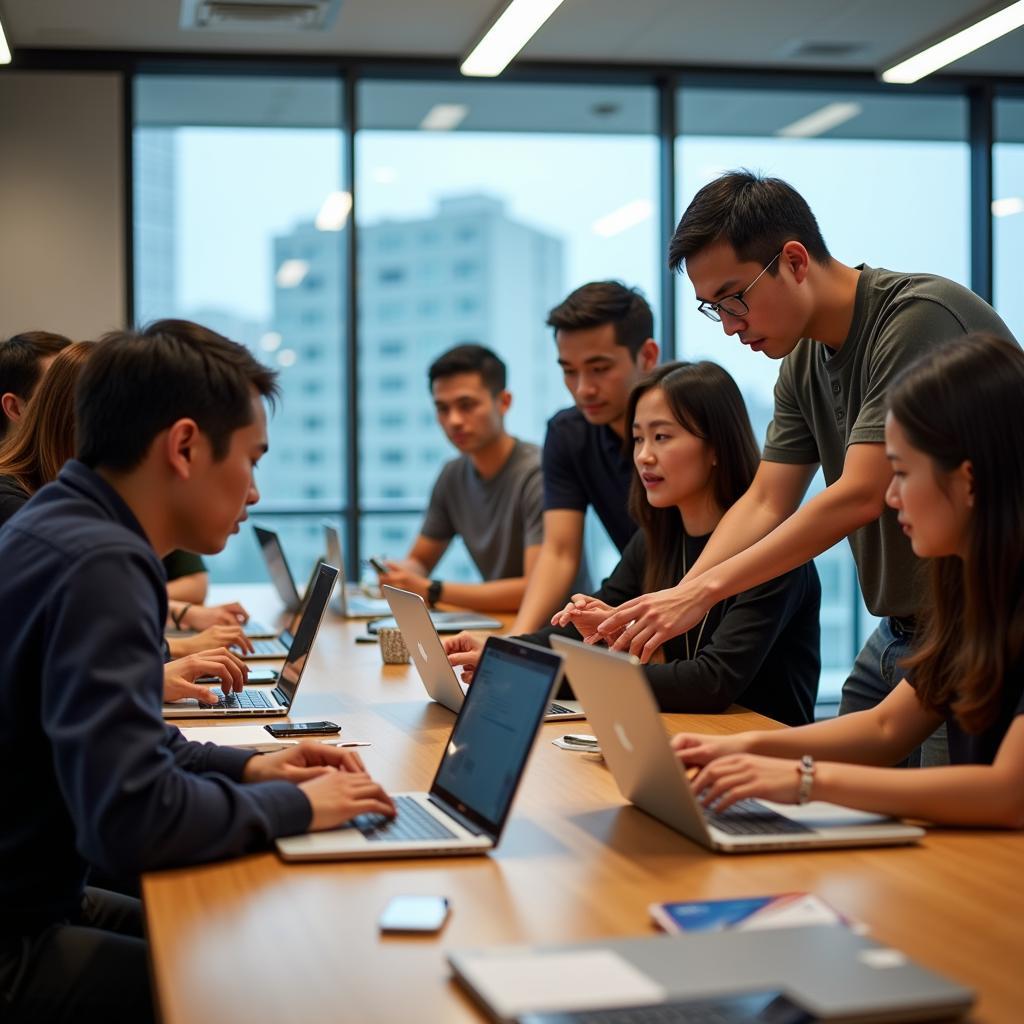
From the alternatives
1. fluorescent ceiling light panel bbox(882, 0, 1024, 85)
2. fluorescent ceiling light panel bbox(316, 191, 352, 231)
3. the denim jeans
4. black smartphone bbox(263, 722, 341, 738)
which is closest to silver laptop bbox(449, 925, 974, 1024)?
black smartphone bbox(263, 722, 341, 738)

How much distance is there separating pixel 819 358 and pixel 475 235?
397cm

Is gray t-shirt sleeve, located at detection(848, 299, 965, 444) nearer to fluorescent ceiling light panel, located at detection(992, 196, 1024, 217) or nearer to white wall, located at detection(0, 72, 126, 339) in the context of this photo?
white wall, located at detection(0, 72, 126, 339)

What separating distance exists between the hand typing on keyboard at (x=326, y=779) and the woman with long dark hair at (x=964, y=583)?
0.41 m

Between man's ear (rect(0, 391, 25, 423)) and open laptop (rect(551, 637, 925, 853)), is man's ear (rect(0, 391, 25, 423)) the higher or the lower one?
the higher one

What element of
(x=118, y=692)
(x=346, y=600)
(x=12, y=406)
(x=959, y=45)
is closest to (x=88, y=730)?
(x=118, y=692)

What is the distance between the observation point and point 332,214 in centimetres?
623

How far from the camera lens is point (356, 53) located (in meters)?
6.02

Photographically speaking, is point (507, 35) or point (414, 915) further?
point (507, 35)

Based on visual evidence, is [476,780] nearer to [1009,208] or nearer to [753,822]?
[753,822]

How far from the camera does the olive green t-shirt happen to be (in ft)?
7.77

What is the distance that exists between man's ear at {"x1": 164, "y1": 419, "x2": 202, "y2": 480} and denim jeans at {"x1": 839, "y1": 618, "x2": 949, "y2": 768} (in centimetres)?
130

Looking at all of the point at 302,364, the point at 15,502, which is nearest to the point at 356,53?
the point at 302,364

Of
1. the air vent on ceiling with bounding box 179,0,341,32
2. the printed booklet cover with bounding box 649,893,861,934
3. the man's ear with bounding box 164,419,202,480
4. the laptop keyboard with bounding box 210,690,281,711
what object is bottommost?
the laptop keyboard with bounding box 210,690,281,711

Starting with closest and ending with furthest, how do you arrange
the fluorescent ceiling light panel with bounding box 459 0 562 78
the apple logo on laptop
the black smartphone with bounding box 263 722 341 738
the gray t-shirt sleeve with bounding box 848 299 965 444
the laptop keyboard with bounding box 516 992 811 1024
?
the laptop keyboard with bounding box 516 992 811 1024, the apple logo on laptop, the black smartphone with bounding box 263 722 341 738, the gray t-shirt sleeve with bounding box 848 299 965 444, the fluorescent ceiling light panel with bounding box 459 0 562 78
